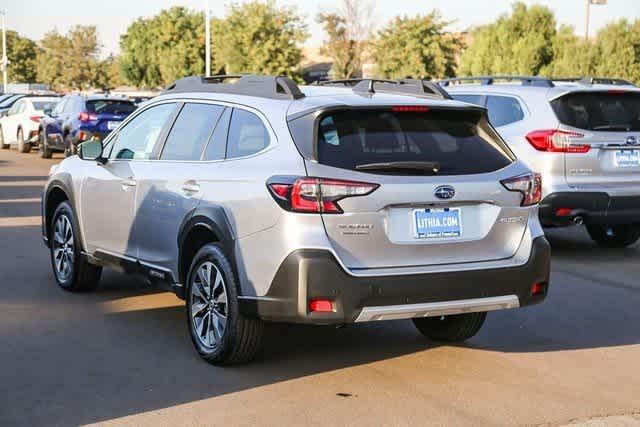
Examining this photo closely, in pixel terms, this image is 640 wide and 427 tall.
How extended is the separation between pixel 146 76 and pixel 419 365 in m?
84.4

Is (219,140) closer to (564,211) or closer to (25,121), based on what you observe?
(564,211)

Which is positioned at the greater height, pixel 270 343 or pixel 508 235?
pixel 508 235

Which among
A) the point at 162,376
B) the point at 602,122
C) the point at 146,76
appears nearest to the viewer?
the point at 162,376

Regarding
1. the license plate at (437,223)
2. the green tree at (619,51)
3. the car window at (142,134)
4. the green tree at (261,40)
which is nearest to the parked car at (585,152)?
the car window at (142,134)

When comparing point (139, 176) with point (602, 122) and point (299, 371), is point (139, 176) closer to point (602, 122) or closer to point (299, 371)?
point (299, 371)

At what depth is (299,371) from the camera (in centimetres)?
625

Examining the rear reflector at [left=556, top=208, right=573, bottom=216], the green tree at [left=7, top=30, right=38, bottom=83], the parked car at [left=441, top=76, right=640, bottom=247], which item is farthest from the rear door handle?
the green tree at [left=7, top=30, right=38, bottom=83]

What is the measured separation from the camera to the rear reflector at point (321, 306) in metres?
5.61

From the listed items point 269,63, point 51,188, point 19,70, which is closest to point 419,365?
point 51,188

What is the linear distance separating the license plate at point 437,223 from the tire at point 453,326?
1083 mm

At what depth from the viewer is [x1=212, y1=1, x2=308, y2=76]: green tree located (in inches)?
2489

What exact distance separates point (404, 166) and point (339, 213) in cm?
51

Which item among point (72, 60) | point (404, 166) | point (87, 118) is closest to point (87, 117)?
point (87, 118)

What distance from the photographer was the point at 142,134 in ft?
25.1
